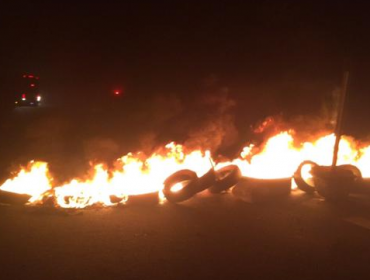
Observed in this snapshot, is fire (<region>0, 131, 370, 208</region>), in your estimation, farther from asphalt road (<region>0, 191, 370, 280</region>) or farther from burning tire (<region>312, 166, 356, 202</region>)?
burning tire (<region>312, 166, 356, 202</region>)

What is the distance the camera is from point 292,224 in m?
6.90

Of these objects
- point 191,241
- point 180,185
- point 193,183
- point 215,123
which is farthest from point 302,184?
point 215,123

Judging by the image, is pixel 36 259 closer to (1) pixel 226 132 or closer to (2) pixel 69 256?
(2) pixel 69 256

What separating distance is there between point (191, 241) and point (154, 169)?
3550 mm

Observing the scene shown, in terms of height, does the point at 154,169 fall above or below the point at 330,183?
below

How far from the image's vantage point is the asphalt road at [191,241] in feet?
16.6

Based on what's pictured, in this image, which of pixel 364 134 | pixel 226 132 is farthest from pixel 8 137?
pixel 364 134

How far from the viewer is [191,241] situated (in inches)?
239

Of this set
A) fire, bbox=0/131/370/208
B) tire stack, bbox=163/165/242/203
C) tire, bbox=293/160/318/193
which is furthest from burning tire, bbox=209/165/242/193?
tire, bbox=293/160/318/193

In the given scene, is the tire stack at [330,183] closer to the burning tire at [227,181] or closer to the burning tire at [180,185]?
the burning tire at [227,181]

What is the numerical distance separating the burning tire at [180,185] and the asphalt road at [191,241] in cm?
24

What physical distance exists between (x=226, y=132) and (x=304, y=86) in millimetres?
5925

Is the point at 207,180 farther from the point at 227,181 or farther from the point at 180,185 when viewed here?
the point at 180,185

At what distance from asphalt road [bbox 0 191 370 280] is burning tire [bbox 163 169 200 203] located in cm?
24
